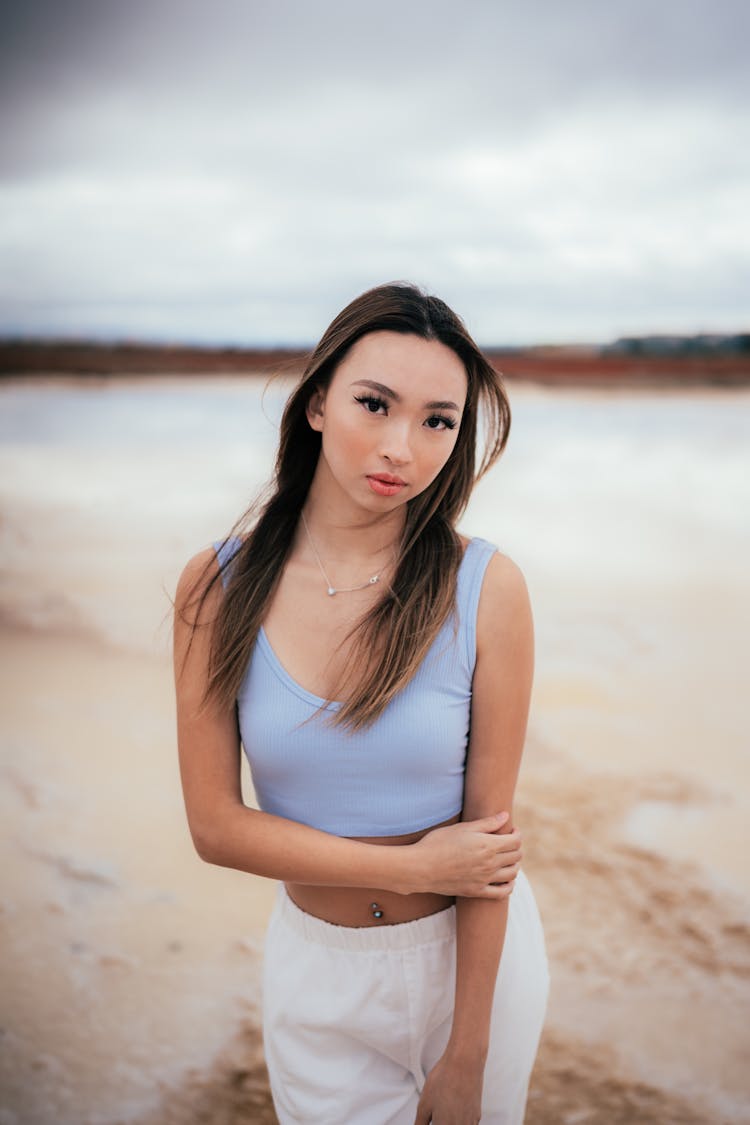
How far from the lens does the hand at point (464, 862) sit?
1291 mm

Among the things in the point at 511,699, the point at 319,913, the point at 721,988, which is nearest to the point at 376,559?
the point at 511,699

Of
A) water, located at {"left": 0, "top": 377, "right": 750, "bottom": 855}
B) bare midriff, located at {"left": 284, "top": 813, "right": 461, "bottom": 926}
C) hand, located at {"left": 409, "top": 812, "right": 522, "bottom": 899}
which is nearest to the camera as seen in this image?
hand, located at {"left": 409, "top": 812, "right": 522, "bottom": 899}

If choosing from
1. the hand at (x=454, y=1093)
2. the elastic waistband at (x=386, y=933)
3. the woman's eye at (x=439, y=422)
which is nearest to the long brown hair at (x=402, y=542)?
the woman's eye at (x=439, y=422)

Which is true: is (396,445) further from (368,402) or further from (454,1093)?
(454,1093)

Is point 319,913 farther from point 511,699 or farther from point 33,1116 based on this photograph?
point 33,1116

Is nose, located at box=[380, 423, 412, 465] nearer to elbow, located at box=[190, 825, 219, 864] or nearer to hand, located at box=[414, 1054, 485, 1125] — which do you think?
elbow, located at box=[190, 825, 219, 864]

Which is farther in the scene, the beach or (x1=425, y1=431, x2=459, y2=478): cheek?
the beach

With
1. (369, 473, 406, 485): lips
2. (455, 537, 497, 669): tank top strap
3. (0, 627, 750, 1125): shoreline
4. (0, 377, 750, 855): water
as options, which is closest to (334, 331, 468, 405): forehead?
(369, 473, 406, 485): lips

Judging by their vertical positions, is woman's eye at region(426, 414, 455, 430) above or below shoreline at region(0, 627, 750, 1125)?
above

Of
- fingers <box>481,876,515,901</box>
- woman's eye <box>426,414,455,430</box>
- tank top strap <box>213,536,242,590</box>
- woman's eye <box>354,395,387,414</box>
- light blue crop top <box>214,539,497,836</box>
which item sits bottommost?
fingers <box>481,876,515,901</box>

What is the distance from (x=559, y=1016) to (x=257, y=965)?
0.94m

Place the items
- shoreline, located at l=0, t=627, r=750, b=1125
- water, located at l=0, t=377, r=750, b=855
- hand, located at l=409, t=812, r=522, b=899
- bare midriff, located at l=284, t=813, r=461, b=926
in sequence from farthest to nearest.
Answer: water, located at l=0, t=377, r=750, b=855 < shoreline, located at l=0, t=627, r=750, b=1125 < bare midriff, located at l=284, t=813, r=461, b=926 < hand, located at l=409, t=812, r=522, b=899

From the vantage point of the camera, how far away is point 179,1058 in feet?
7.91

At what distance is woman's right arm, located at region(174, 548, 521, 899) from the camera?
A: 1.29 metres
